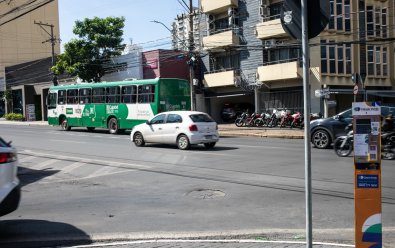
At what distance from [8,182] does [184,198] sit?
12.2 feet

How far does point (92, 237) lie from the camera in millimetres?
6430

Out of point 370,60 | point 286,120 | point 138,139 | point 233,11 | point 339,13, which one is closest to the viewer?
point 138,139

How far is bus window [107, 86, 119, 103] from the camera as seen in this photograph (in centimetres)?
2757

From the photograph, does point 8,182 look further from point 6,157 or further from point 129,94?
point 129,94

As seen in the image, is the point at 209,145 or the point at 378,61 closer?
the point at 209,145

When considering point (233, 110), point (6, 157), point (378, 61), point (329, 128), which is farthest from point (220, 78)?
point (6, 157)

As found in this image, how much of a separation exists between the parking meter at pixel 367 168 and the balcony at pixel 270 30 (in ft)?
92.9

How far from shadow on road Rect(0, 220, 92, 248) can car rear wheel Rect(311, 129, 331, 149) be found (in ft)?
41.4

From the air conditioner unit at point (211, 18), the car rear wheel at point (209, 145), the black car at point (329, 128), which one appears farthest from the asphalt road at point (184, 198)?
the air conditioner unit at point (211, 18)

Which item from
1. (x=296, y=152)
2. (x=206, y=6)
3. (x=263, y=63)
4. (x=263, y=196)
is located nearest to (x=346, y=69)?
(x=263, y=63)

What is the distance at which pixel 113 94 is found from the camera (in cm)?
2780

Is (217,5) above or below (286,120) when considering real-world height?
above

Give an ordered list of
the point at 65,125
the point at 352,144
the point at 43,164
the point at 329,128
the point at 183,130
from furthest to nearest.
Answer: the point at 65,125 < the point at 183,130 < the point at 329,128 < the point at 352,144 < the point at 43,164

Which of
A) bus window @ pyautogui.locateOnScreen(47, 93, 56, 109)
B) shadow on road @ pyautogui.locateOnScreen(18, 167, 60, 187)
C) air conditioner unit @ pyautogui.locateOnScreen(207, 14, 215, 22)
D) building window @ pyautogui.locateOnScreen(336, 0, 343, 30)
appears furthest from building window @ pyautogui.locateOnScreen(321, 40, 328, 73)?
shadow on road @ pyautogui.locateOnScreen(18, 167, 60, 187)
